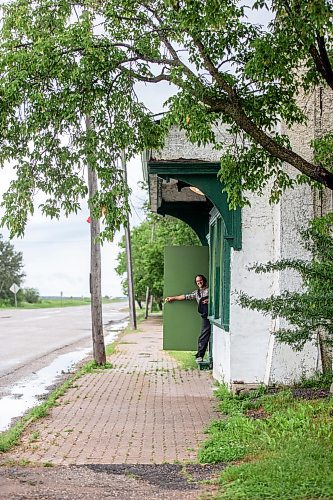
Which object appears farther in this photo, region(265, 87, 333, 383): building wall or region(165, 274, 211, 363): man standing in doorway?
region(165, 274, 211, 363): man standing in doorway

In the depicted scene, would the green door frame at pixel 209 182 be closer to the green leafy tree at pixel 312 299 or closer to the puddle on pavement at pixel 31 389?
the green leafy tree at pixel 312 299

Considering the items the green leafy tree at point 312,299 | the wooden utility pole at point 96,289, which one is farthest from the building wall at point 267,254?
the wooden utility pole at point 96,289

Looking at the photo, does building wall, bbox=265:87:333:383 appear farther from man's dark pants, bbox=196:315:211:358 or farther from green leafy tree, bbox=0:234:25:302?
green leafy tree, bbox=0:234:25:302

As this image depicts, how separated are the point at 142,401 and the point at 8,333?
18955 mm

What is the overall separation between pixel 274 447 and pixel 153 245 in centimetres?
3197

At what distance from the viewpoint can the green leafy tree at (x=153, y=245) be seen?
31562 millimetres

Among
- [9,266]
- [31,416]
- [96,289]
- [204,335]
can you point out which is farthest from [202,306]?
[9,266]

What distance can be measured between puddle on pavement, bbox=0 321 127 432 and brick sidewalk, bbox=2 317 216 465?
1.92ft

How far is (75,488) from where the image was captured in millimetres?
6785

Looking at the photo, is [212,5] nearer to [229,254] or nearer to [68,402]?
[229,254]

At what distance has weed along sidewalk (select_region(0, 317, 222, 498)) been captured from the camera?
25.0 ft

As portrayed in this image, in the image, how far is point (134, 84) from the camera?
10250mm

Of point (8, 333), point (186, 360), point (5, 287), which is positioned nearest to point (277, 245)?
point (186, 360)

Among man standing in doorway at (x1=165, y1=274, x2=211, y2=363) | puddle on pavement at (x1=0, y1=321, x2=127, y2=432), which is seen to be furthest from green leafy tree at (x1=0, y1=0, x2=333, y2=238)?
man standing in doorway at (x1=165, y1=274, x2=211, y2=363)
